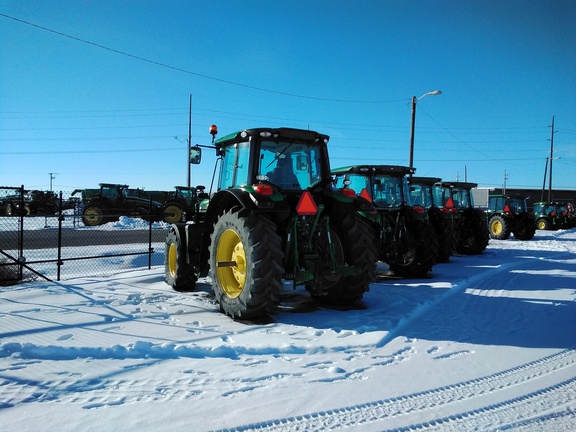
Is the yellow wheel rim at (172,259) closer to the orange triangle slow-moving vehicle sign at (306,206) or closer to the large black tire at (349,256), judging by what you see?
the large black tire at (349,256)

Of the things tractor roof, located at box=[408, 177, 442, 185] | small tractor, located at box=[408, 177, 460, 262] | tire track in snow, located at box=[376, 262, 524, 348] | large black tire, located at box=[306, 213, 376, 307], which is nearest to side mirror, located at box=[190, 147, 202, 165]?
large black tire, located at box=[306, 213, 376, 307]

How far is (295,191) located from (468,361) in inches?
116

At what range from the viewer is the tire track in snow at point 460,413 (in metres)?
2.65

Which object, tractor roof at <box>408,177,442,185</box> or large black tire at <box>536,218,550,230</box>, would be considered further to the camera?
large black tire at <box>536,218,550,230</box>

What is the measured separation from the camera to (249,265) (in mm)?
4922

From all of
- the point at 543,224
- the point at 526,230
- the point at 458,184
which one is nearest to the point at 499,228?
the point at 526,230

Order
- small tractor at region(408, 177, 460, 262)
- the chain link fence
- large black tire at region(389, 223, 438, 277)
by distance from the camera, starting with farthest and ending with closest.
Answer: small tractor at region(408, 177, 460, 262), large black tire at region(389, 223, 438, 277), the chain link fence

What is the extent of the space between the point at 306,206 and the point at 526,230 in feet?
60.7

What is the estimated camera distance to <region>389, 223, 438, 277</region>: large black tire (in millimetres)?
9031

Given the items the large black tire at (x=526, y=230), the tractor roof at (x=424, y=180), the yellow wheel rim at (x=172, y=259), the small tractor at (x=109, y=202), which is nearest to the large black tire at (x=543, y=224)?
the large black tire at (x=526, y=230)

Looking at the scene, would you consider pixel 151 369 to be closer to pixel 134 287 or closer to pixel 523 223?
pixel 134 287

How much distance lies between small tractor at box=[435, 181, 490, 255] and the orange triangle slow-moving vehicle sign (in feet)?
29.7

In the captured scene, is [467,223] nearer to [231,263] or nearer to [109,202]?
[231,263]

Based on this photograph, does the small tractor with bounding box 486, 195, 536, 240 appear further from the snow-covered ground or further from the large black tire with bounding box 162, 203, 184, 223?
the large black tire with bounding box 162, 203, 184, 223
